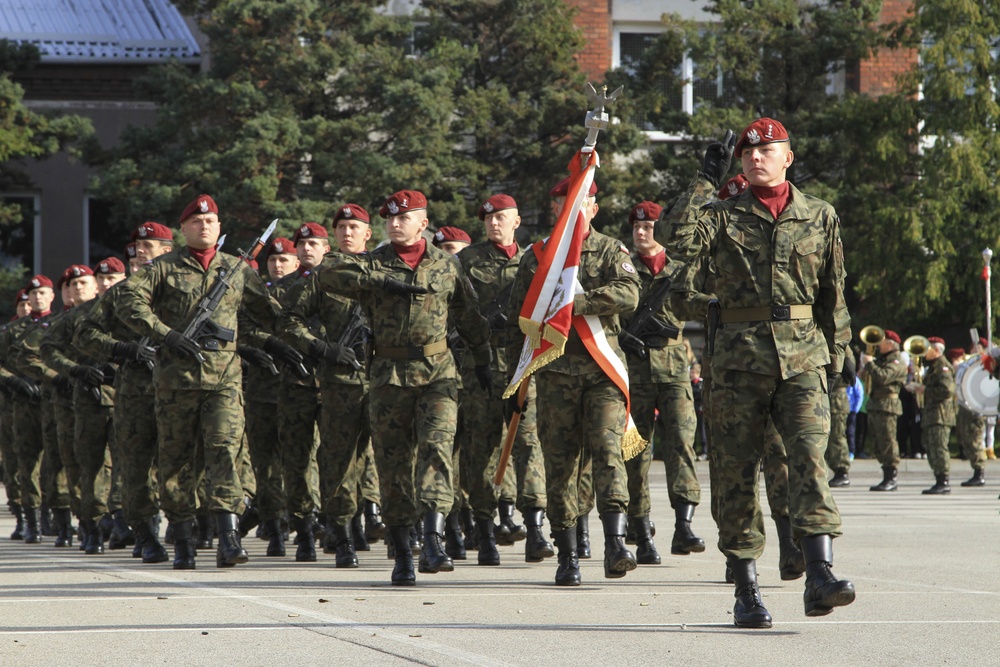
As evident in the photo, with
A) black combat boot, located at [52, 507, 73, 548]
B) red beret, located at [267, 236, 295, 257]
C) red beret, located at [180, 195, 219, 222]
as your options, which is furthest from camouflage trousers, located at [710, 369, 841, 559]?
black combat boot, located at [52, 507, 73, 548]

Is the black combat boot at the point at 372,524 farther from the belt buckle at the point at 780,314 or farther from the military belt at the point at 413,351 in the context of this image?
the belt buckle at the point at 780,314

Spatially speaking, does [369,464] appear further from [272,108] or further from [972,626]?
[272,108]

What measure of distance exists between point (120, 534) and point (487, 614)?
5.52m

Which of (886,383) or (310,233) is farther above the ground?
(310,233)

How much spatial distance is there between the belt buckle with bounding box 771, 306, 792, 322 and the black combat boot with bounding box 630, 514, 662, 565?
3.37 metres

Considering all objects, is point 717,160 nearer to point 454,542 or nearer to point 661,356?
point 661,356

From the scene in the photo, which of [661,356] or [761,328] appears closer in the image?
[761,328]

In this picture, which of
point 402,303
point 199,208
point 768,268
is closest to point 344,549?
point 402,303

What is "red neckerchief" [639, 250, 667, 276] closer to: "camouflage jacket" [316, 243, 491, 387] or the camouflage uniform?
"camouflage jacket" [316, 243, 491, 387]

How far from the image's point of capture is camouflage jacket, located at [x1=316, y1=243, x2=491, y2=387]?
940 cm

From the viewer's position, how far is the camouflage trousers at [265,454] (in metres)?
11.9

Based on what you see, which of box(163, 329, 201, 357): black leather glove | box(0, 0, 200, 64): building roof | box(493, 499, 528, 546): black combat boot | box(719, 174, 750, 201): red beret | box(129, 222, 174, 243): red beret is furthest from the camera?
box(0, 0, 200, 64): building roof

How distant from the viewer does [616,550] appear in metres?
8.62

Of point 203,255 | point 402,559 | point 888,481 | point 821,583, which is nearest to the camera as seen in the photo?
point 821,583
